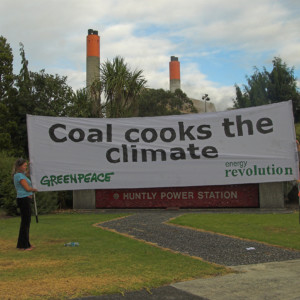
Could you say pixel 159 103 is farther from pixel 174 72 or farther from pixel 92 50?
pixel 174 72

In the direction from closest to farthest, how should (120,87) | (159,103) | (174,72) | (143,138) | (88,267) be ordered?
(88,267), (143,138), (120,87), (159,103), (174,72)

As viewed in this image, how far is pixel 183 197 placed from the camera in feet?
48.1

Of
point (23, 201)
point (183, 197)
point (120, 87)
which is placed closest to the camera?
point (23, 201)

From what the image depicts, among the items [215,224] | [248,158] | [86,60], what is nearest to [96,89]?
[248,158]

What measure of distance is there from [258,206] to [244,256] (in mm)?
7592

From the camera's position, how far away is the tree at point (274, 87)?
34.8 m

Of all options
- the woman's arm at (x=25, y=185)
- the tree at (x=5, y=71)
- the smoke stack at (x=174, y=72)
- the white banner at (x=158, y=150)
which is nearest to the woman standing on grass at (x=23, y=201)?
the woman's arm at (x=25, y=185)

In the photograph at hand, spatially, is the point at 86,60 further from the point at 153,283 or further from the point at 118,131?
the point at 153,283

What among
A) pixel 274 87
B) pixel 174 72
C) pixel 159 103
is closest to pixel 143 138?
pixel 274 87

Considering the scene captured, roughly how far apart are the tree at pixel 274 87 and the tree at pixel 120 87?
17.7m

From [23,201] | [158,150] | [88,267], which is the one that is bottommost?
[88,267]

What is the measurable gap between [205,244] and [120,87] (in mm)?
13671

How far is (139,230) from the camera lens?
32.8ft

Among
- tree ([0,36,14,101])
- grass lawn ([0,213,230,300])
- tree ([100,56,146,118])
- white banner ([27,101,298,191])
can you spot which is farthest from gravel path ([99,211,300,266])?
tree ([0,36,14,101])
